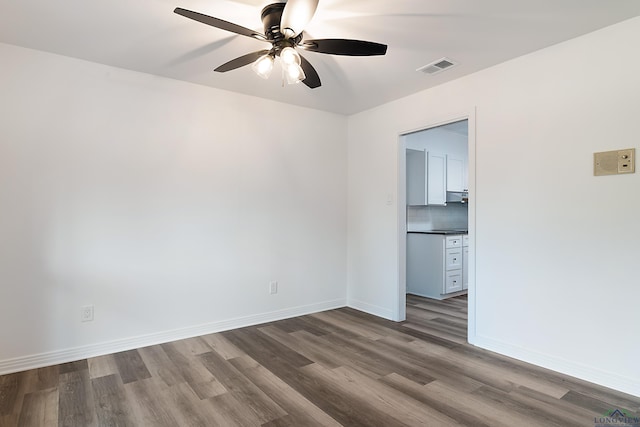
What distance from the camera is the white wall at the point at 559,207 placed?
7.63ft

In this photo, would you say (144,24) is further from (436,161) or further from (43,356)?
(436,161)

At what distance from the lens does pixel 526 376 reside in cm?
255

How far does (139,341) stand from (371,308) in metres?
2.46

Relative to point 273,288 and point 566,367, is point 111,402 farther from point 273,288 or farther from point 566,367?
point 566,367

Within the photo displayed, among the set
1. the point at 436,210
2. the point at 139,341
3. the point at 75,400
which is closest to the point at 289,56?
the point at 75,400

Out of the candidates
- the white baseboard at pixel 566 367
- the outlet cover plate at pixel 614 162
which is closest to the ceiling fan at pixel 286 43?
the outlet cover plate at pixel 614 162

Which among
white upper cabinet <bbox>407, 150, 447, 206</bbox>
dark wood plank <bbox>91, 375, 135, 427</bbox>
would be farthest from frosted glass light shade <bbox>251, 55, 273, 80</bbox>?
white upper cabinet <bbox>407, 150, 447, 206</bbox>

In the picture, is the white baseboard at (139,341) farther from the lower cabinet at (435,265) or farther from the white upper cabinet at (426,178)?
the white upper cabinet at (426,178)

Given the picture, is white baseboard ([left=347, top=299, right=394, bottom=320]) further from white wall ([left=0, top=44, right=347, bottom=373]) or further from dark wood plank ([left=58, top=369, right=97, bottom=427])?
dark wood plank ([left=58, top=369, right=97, bottom=427])

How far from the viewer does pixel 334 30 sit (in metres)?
2.42

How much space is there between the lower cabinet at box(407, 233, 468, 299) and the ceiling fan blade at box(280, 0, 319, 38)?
3750 millimetres

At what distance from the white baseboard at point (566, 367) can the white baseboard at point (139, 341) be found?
1968 mm

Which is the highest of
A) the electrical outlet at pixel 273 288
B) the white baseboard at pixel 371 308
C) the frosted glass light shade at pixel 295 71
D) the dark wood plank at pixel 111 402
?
the frosted glass light shade at pixel 295 71

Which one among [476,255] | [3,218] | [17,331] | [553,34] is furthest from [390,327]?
[3,218]
